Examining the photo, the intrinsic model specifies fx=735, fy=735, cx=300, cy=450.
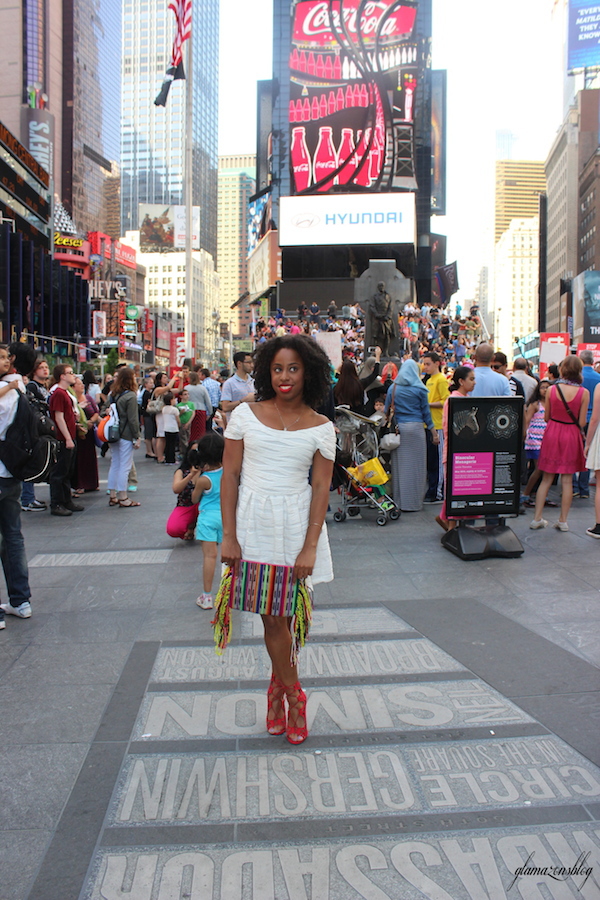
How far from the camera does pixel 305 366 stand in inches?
127

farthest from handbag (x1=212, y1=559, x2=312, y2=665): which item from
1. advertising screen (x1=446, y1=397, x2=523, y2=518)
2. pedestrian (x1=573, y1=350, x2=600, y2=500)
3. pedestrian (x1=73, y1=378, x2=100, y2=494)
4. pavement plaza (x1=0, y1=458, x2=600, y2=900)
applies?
pedestrian (x1=573, y1=350, x2=600, y2=500)

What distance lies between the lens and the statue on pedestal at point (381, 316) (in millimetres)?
22172

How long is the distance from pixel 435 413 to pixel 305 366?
674cm

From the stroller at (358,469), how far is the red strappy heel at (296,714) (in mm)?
4972

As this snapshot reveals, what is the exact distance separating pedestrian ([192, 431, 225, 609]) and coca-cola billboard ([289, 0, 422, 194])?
46935 millimetres

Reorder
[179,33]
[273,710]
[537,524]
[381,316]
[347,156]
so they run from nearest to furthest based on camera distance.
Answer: [273,710], [537,524], [179,33], [381,316], [347,156]

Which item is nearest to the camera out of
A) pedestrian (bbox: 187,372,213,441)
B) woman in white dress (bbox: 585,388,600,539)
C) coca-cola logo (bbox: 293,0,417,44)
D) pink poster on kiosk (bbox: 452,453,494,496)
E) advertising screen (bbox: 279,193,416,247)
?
pink poster on kiosk (bbox: 452,453,494,496)

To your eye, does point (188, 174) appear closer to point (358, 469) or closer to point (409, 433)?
point (409, 433)

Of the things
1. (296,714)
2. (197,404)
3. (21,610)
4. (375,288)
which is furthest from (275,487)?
(375,288)

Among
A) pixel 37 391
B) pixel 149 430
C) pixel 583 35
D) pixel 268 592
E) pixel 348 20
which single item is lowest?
pixel 268 592

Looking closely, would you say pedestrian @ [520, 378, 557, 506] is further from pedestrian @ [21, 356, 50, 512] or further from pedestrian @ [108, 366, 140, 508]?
pedestrian @ [21, 356, 50, 512]

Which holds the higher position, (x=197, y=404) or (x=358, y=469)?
(x=197, y=404)

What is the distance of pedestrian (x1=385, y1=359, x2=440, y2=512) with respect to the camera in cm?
880

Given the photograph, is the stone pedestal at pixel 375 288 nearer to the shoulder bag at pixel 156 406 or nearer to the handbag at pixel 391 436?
the shoulder bag at pixel 156 406
